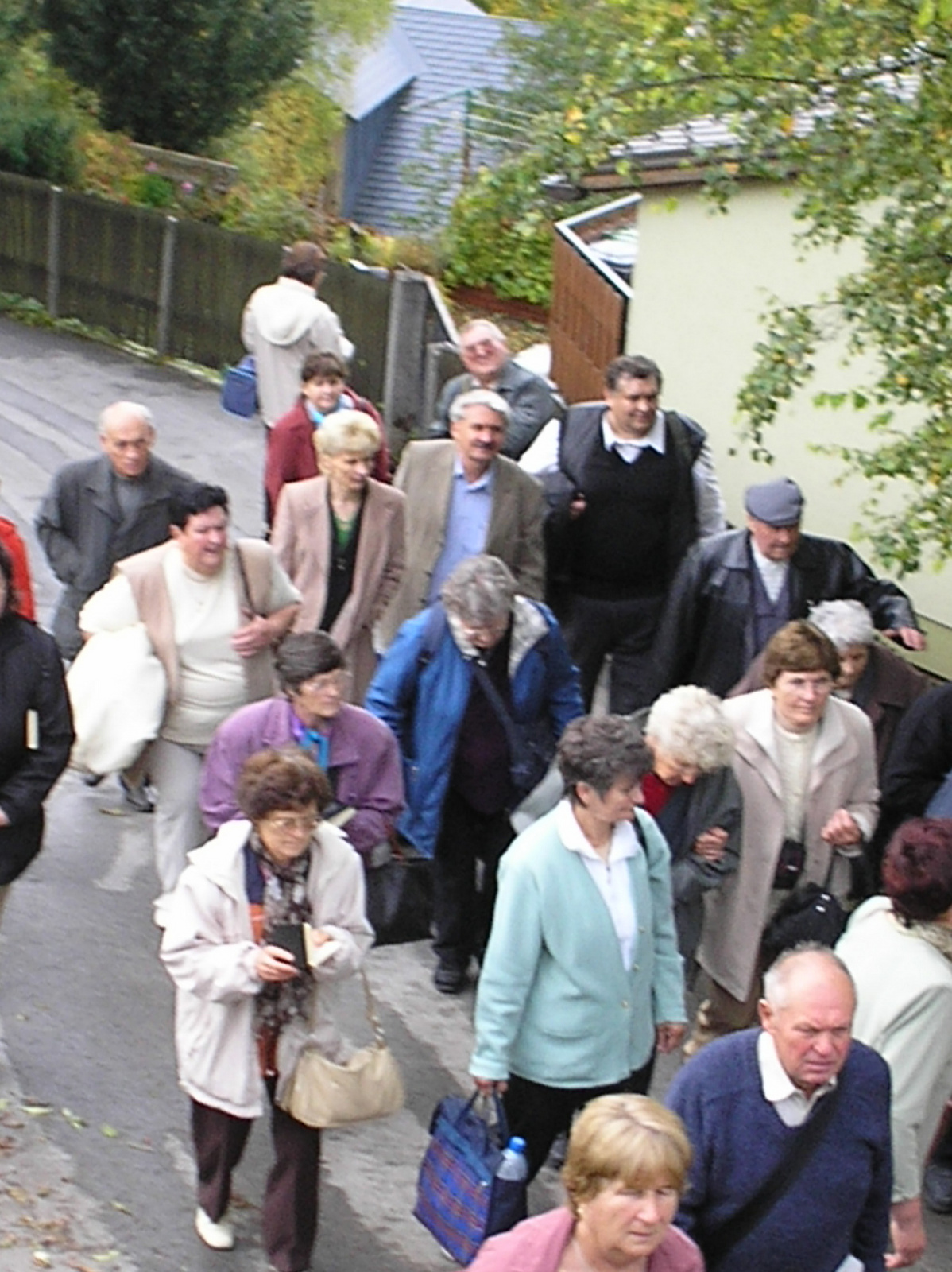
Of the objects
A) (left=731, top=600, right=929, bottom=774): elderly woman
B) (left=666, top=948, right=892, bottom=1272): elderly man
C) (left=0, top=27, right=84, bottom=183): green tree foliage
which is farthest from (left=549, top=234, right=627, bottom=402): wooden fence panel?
(left=666, top=948, right=892, bottom=1272): elderly man

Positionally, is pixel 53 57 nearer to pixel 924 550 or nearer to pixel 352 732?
pixel 924 550

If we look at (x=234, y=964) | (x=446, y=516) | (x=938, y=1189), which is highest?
(x=446, y=516)

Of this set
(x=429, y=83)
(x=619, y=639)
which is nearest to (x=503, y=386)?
(x=619, y=639)

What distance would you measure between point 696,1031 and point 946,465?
7.40ft

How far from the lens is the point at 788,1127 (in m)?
4.64

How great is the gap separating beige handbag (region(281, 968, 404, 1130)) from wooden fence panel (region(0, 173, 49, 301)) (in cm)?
1790

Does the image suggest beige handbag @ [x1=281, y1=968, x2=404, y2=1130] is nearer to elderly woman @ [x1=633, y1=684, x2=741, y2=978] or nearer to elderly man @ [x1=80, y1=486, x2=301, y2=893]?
elderly woman @ [x1=633, y1=684, x2=741, y2=978]

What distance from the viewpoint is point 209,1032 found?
5.80 meters

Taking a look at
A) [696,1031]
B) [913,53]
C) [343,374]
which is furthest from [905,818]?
[343,374]

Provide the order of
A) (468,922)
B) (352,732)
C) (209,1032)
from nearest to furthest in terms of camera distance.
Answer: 1. (209,1032)
2. (352,732)
3. (468,922)

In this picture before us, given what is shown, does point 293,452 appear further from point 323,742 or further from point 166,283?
point 166,283

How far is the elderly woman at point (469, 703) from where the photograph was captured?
295 inches

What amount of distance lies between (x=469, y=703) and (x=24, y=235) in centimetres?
1669

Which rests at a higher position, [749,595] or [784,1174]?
[749,595]
